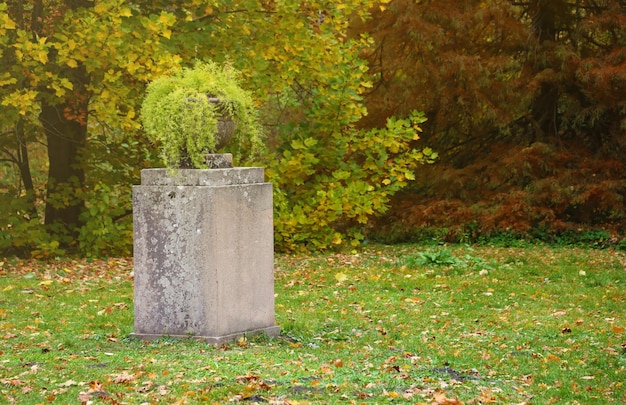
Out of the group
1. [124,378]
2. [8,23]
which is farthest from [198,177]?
[8,23]

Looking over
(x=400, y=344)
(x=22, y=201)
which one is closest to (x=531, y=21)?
(x=22, y=201)

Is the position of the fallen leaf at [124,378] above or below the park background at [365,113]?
below

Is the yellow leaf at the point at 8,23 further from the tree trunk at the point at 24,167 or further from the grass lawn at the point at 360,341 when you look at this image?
the grass lawn at the point at 360,341

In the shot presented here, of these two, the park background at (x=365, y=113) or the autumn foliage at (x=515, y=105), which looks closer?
the park background at (x=365, y=113)

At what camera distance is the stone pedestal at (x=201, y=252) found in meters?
7.40

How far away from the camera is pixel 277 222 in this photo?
14836mm

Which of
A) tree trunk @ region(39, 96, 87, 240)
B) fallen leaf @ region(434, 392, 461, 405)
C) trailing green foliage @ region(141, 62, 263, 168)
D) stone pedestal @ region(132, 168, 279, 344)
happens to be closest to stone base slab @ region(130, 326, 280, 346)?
stone pedestal @ region(132, 168, 279, 344)

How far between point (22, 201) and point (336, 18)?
581cm

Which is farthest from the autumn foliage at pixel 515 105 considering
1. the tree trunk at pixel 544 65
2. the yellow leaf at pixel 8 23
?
the yellow leaf at pixel 8 23

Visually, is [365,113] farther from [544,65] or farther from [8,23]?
[8,23]

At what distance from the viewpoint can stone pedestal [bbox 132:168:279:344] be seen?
7398 mm

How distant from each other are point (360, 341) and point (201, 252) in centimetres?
169

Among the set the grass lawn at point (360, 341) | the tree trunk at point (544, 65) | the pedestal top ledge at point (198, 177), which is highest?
the tree trunk at point (544, 65)

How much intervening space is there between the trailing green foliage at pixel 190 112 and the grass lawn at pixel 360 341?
1.57m
